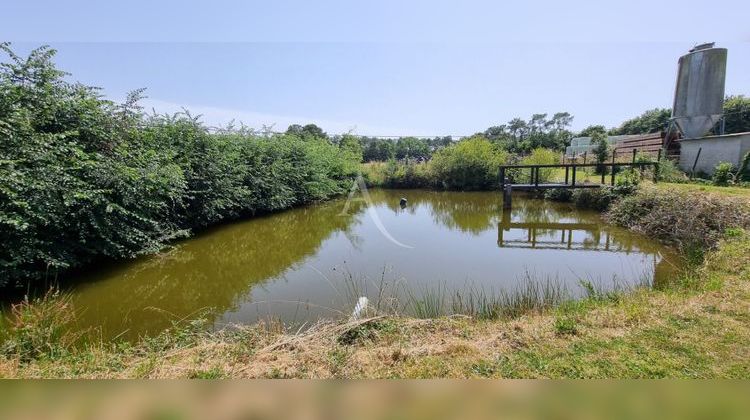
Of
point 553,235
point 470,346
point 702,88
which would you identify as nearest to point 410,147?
point 702,88

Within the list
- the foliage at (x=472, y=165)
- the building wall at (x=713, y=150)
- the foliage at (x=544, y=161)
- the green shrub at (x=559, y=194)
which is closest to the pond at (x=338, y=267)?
Result: the green shrub at (x=559, y=194)

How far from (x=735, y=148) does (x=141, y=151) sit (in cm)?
1668

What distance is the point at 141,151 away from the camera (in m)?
7.45

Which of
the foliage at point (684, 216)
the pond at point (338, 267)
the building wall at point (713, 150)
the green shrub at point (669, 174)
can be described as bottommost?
the pond at point (338, 267)

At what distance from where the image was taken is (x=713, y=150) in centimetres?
1224

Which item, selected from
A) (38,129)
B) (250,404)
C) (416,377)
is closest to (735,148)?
(416,377)

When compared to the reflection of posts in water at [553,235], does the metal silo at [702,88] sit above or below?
above

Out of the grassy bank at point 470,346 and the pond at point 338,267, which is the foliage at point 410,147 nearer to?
the pond at point 338,267

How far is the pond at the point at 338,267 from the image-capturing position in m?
4.83

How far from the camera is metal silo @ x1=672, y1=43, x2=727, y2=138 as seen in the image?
13.9 meters

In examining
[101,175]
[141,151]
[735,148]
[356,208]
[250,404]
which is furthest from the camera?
[356,208]

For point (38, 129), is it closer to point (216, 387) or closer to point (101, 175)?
point (101, 175)

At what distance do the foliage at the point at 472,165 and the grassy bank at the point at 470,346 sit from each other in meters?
16.0

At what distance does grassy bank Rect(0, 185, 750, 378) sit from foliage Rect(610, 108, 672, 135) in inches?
1521
